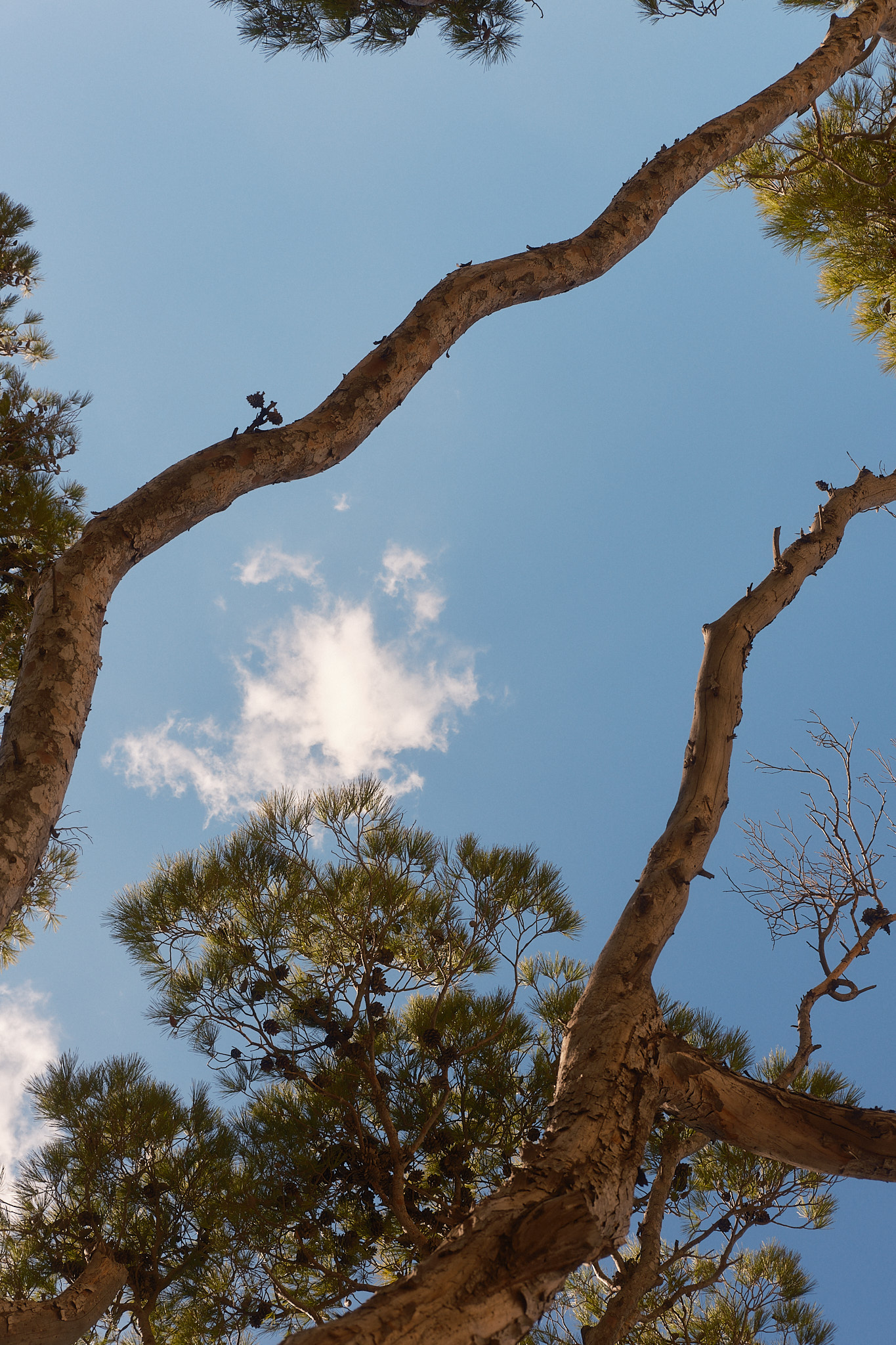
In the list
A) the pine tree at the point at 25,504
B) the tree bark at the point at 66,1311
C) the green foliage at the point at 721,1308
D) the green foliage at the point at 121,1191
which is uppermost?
the pine tree at the point at 25,504

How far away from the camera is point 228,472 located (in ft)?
5.24

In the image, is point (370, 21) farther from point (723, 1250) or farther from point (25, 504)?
point (723, 1250)

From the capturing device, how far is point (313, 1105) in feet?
8.46

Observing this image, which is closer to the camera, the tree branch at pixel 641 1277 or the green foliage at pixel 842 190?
the tree branch at pixel 641 1277

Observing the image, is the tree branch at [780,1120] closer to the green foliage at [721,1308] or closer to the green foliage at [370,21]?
the green foliage at [721,1308]

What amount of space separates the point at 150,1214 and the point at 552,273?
10.0 ft

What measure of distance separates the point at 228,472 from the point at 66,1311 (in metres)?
2.03

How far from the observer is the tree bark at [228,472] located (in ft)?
4.11

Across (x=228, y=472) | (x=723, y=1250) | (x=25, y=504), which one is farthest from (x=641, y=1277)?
(x=25, y=504)

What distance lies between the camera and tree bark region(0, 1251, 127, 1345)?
1838 millimetres

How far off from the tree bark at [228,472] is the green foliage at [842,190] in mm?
1298

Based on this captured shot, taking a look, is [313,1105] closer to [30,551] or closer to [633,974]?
[633,974]

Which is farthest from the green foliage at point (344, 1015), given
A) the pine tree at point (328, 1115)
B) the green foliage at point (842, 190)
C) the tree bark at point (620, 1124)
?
the green foliage at point (842, 190)

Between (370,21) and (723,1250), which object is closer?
(723,1250)
